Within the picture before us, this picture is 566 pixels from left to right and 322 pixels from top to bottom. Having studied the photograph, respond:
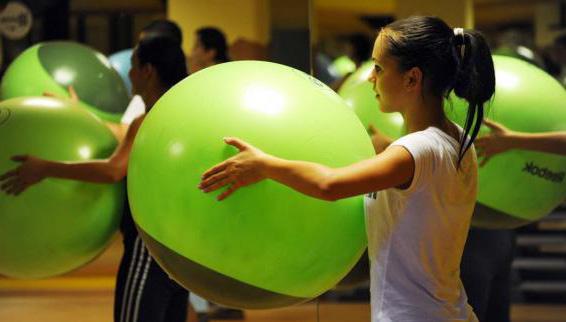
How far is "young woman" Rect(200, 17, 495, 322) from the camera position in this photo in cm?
177

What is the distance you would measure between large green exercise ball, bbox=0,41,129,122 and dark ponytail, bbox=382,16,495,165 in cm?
165

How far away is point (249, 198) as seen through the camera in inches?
71.1

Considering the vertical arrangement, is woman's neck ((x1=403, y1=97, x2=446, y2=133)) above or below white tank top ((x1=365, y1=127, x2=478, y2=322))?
above

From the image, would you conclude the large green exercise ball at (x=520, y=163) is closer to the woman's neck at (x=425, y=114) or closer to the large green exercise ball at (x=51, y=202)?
the woman's neck at (x=425, y=114)

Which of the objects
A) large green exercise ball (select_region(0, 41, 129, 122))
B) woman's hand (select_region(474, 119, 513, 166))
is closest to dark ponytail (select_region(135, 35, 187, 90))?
large green exercise ball (select_region(0, 41, 129, 122))

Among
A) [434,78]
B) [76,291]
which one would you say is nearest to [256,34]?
[76,291]

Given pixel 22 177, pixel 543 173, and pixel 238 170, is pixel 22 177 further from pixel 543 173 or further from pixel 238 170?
pixel 543 173

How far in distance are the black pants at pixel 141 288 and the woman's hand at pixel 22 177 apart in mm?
338

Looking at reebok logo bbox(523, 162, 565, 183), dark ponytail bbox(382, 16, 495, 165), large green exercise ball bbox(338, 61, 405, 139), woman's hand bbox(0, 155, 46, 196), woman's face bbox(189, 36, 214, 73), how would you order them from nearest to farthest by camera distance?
dark ponytail bbox(382, 16, 495, 165)
woman's hand bbox(0, 155, 46, 196)
reebok logo bbox(523, 162, 565, 183)
large green exercise ball bbox(338, 61, 405, 139)
woman's face bbox(189, 36, 214, 73)

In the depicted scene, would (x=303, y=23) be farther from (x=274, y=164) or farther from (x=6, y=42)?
(x=274, y=164)

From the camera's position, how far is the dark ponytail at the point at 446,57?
1.89 m

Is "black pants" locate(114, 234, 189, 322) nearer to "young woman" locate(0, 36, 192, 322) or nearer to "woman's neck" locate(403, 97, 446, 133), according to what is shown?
"young woman" locate(0, 36, 192, 322)

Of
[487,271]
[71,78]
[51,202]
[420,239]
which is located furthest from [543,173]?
[71,78]

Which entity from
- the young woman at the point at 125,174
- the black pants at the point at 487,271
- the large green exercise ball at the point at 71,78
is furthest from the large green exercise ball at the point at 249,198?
the large green exercise ball at the point at 71,78
